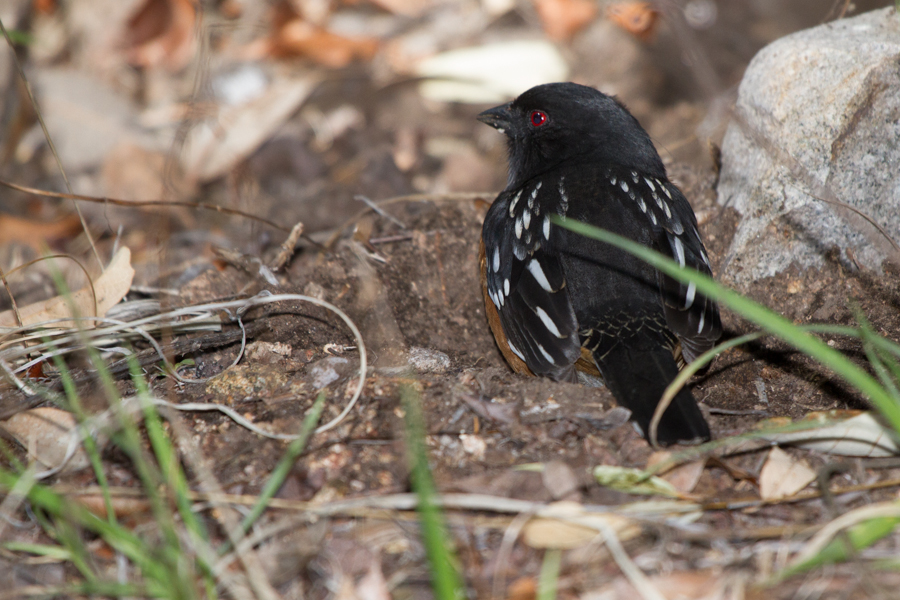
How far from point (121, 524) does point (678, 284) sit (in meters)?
1.87

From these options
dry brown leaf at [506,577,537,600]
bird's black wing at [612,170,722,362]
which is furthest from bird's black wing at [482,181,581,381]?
dry brown leaf at [506,577,537,600]

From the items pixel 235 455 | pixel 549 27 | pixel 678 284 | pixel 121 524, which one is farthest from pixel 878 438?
pixel 549 27

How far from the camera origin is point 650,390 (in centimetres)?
210

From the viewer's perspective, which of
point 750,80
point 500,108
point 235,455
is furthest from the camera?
point 500,108

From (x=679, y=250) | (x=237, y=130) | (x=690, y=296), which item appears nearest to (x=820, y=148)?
(x=679, y=250)

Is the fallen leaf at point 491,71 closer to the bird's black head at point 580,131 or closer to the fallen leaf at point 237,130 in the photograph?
the fallen leaf at point 237,130

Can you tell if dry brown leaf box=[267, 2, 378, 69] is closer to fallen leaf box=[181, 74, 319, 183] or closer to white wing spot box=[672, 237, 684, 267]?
fallen leaf box=[181, 74, 319, 183]

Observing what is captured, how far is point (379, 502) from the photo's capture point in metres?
1.65

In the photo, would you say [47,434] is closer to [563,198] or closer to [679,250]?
[563,198]

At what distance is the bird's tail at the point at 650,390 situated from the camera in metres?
1.91

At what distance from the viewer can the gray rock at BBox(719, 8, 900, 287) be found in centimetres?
260

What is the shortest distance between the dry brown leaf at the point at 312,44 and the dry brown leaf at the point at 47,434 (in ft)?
15.0

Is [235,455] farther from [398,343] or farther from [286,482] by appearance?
[398,343]

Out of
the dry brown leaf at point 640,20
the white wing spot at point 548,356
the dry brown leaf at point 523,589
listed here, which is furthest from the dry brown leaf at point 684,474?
the dry brown leaf at point 640,20
